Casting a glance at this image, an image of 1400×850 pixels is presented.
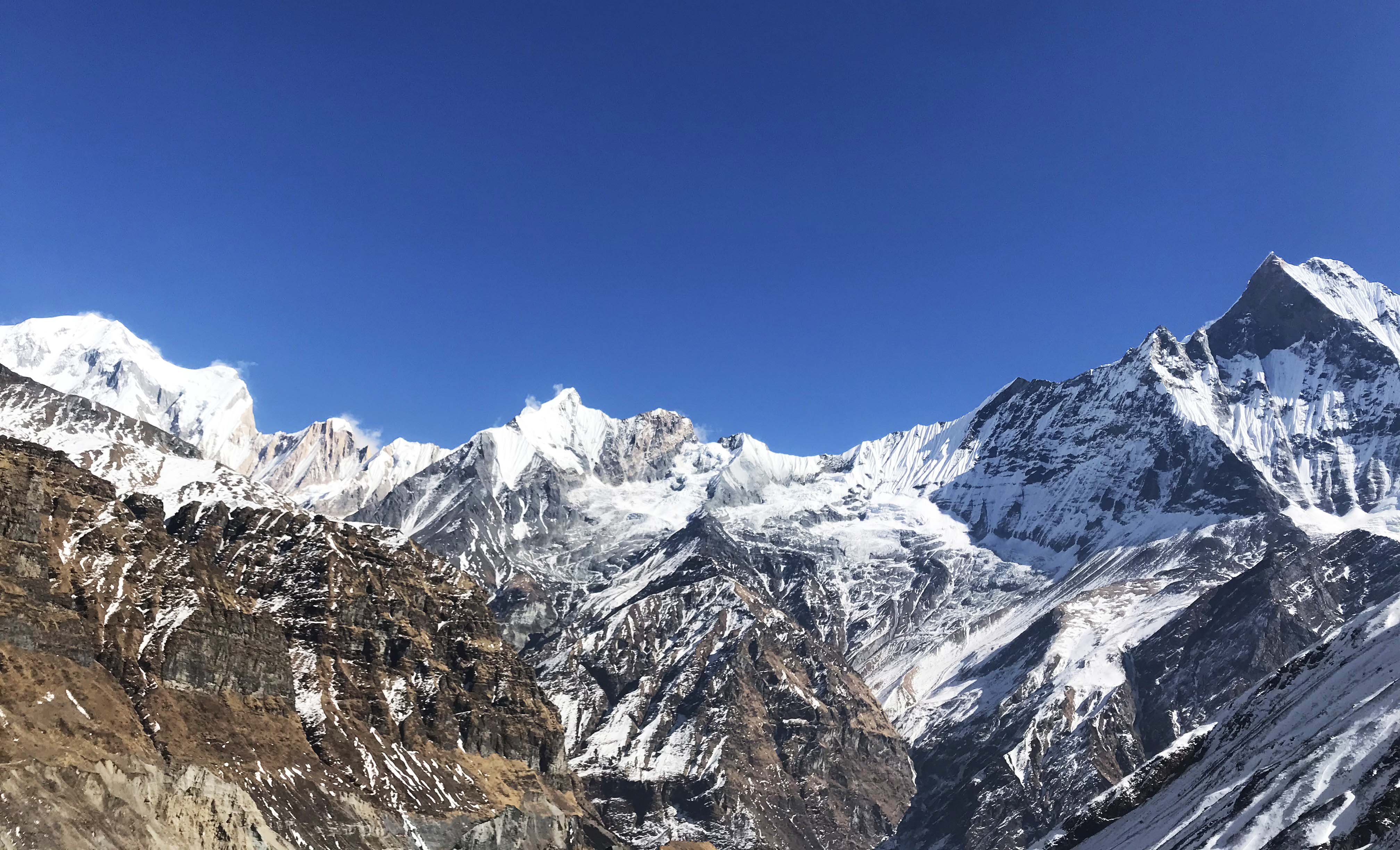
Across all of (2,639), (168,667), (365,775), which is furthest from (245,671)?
(2,639)

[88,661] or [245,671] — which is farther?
[245,671]

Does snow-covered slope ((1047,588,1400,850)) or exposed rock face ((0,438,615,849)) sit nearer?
snow-covered slope ((1047,588,1400,850))

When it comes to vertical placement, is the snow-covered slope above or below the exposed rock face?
below

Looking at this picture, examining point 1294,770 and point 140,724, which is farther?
point 140,724

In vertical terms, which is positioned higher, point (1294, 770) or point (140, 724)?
point (140, 724)

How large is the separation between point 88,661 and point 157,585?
106ft

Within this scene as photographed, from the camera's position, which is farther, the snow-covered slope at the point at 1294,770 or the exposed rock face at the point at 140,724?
the exposed rock face at the point at 140,724

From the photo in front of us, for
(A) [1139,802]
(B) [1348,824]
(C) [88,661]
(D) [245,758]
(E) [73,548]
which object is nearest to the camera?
(B) [1348,824]

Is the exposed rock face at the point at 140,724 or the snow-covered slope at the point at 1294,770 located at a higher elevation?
the exposed rock face at the point at 140,724

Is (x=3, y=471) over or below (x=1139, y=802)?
over


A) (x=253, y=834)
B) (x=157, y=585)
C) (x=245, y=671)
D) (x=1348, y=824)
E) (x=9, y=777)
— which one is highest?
(x=157, y=585)

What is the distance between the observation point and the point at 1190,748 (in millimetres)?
120625

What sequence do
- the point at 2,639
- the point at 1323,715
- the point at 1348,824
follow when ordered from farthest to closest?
the point at 2,639, the point at 1323,715, the point at 1348,824

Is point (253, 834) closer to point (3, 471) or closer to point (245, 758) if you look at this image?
point (245, 758)
